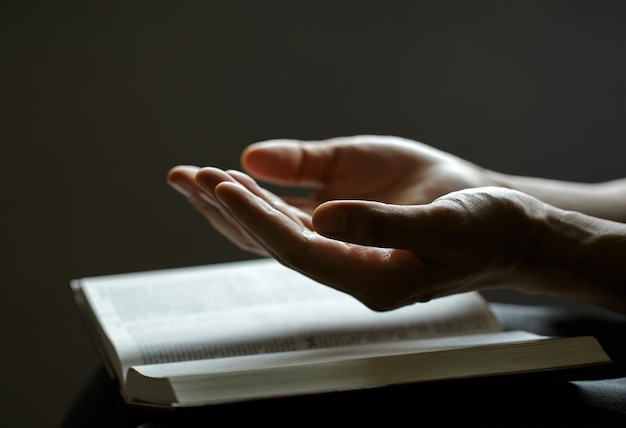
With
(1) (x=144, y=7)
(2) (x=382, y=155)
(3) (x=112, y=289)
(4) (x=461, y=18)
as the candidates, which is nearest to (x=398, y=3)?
(4) (x=461, y=18)

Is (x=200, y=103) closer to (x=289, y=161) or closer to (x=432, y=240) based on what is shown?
(x=289, y=161)

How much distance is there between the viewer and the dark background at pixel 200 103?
169cm

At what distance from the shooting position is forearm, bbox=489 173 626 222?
107 centimetres

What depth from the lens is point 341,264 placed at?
27.8 inches

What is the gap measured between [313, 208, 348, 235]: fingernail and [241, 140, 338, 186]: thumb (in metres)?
0.44

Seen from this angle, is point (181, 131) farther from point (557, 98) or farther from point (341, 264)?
point (341, 264)

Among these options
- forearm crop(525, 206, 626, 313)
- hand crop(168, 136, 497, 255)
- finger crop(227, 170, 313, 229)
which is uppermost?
finger crop(227, 170, 313, 229)

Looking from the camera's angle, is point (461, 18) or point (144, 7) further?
point (461, 18)

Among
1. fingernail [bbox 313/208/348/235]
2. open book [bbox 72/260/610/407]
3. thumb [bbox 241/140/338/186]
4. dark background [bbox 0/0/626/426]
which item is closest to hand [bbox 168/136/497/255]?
thumb [bbox 241/140/338/186]

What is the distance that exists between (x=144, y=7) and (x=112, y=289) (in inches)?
36.0

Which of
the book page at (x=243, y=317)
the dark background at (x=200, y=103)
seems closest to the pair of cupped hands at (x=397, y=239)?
the book page at (x=243, y=317)

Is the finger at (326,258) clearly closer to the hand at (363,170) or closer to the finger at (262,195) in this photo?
the finger at (262,195)

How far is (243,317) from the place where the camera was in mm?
901

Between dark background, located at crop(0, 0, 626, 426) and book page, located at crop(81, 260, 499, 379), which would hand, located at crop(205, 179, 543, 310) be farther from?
dark background, located at crop(0, 0, 626, 426)
